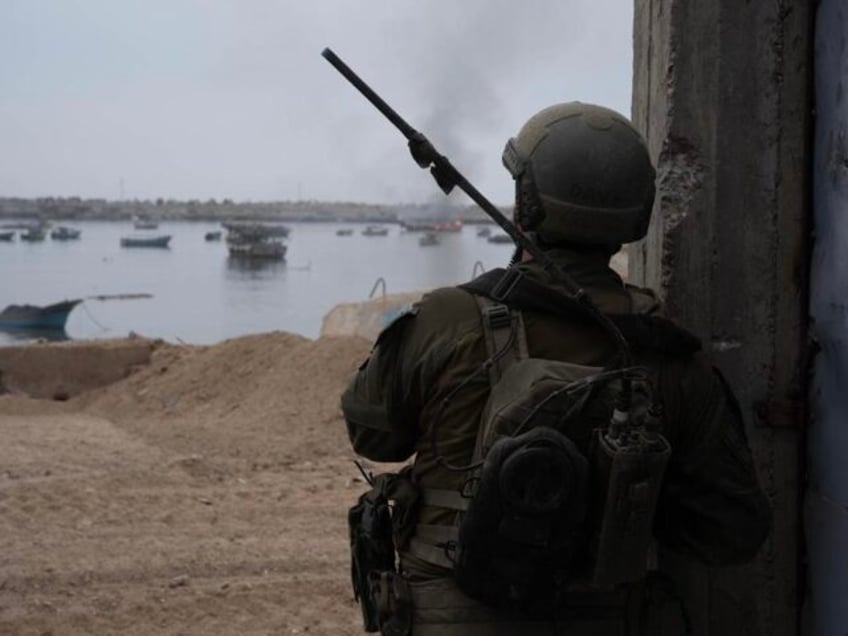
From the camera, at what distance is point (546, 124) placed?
8.41 ft

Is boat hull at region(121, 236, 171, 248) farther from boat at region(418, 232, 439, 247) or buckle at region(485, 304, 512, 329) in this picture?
buckle at region(485, 304, 512, 329)

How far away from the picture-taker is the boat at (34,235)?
114 metres

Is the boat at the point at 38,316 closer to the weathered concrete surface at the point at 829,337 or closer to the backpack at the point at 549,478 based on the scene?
the weathered concrete surface at the point at 829,337

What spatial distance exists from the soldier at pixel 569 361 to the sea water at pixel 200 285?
1126 centimetres

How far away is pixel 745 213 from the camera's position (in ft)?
10.0

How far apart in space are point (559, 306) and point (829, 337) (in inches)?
33.3

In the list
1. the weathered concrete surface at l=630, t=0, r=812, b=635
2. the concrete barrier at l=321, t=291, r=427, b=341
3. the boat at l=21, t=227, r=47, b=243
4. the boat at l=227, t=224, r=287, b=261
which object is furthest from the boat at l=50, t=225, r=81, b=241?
the weathered concrete surface at l=630, t=0, r=812, b=635

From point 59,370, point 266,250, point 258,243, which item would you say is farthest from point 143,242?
point 59,370

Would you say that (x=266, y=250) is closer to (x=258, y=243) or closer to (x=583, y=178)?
(x=258, y=243)

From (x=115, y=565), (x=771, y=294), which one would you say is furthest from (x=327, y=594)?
(x=771, y=294)

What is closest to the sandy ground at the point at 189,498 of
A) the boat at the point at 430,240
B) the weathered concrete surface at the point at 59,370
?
the weathered concrete surface at the point at 59,370

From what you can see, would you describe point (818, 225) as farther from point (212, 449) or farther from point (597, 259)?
point (212, 449)

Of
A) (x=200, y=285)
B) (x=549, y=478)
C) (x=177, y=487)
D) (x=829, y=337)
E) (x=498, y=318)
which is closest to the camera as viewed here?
(x=549, y=478)

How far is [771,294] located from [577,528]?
1022mm
